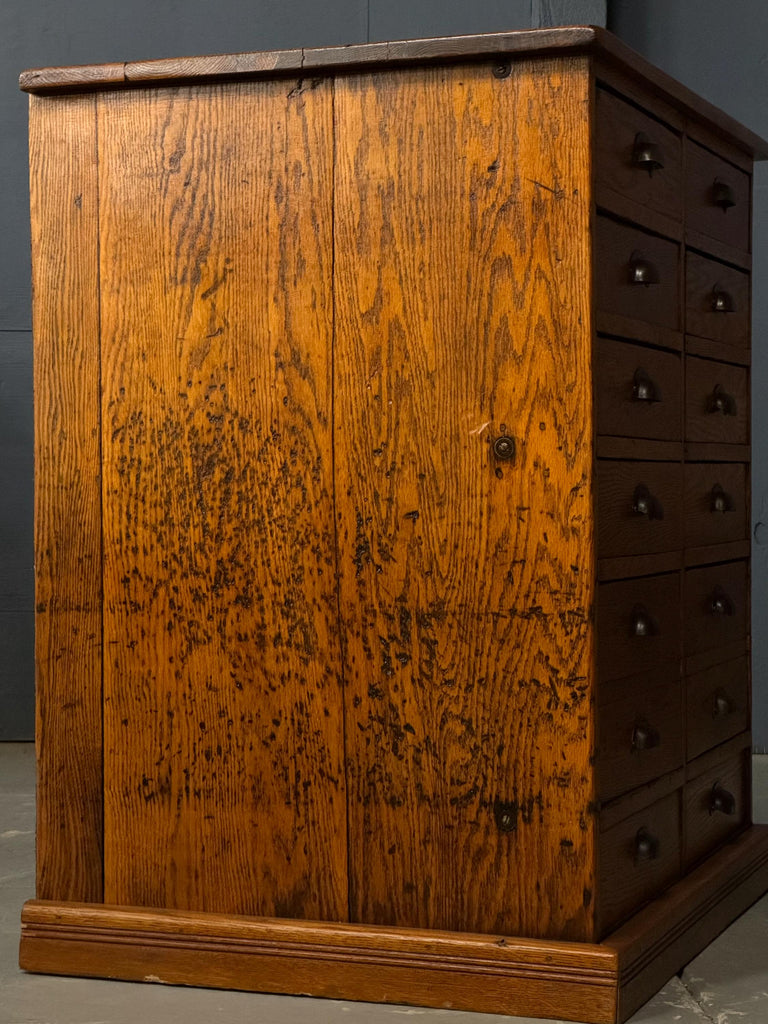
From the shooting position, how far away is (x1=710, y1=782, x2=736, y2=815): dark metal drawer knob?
262 centimetres

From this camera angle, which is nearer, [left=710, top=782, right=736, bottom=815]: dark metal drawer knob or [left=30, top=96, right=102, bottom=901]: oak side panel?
[left=30, top=96, right=102, bottom=901]: oak side panel

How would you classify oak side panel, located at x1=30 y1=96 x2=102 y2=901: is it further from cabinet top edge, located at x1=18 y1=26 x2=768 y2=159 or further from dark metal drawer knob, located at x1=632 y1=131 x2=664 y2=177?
dark metal drawer knob, located at x1=632 y1=131 x2=664 y2=177

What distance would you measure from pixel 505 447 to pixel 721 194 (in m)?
0.85

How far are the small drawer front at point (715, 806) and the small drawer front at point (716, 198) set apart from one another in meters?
1.05

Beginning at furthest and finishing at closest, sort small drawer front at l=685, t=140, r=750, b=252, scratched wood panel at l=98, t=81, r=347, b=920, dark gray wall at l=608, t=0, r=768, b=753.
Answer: dark gray wall at l=608, t=0, r=768, b=753 < small drawer front at l=685, t=140, r=750, b=252 < scratched wood panel at l=98, t=81, r=347, b=920

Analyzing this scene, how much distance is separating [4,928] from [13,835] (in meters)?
0.75

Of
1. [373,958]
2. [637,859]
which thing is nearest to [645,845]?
[637,859]

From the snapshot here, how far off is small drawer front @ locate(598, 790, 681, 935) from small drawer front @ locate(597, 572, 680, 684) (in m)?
0.24

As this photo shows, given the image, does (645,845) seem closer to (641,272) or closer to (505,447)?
(505,447)

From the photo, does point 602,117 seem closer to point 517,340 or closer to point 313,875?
point 517,340

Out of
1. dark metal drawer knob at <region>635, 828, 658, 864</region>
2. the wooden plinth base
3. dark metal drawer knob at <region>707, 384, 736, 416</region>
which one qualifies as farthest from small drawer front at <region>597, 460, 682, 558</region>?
the wooden plinth base

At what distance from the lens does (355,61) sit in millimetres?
2119

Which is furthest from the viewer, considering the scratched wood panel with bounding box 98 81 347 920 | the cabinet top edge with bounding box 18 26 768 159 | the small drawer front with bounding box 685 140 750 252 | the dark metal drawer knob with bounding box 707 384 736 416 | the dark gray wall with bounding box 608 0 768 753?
the dark gray wall with bounding box 608 0 768 753

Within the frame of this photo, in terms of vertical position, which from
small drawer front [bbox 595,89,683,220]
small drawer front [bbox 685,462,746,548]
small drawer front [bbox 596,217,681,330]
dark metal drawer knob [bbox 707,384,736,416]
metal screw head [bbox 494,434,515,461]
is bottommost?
small drawer front [bbox 685,462,746,548]
